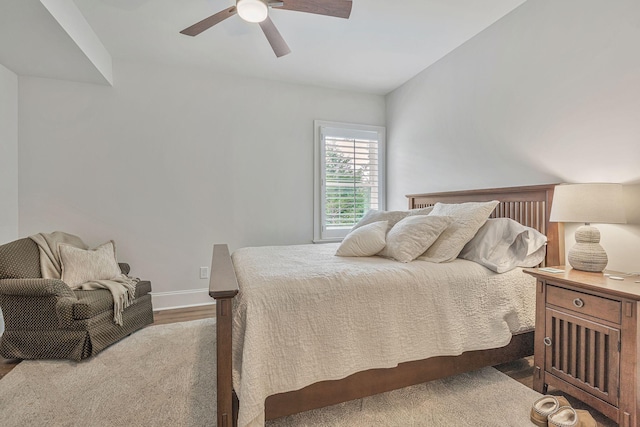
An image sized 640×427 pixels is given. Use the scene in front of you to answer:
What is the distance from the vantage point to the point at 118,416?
5.12 ft

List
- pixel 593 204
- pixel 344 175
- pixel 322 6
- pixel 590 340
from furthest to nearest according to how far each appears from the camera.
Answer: pixel 344 175, pixel 322 6, pixel 593 204, pixel 590 340

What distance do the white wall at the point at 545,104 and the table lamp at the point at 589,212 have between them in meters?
0.20

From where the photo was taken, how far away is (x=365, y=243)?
7.16 feet

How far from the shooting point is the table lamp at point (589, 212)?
5.26 feet

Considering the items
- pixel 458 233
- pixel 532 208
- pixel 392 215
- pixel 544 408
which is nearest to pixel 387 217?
pixel 392 215

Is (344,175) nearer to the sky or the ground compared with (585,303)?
nearer to the sky

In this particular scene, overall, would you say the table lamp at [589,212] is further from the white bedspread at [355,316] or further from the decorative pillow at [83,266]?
the decorative pillow at [83,266]

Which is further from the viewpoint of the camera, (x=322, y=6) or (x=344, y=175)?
(x=344, y=175)

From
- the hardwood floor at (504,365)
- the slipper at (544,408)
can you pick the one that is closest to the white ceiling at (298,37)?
the hardwood floor at (504,365)

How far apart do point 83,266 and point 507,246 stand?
325cm

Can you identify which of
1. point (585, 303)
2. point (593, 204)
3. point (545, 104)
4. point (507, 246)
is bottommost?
point (585, 303)

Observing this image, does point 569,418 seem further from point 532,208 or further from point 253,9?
point 253,9

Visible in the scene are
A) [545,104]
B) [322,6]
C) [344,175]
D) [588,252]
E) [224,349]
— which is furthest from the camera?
[344,175]

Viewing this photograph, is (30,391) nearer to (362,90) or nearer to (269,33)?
(269,33)
